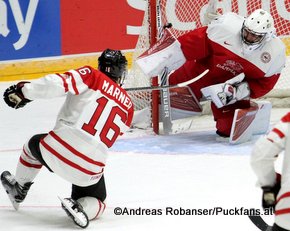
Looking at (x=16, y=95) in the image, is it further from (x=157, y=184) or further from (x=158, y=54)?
(x=158, y=54)

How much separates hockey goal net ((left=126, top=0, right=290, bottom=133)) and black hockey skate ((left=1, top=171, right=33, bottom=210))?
166 cm

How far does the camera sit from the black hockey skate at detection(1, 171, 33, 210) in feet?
11.5

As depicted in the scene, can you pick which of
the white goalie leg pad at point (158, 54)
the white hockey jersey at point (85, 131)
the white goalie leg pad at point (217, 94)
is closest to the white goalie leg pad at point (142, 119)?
the white goalie leg pad at point (158, 54)

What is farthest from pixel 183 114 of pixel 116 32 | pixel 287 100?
pixel 116 32

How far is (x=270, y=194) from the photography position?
234 cm

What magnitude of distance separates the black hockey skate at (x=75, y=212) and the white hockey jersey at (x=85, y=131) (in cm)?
10

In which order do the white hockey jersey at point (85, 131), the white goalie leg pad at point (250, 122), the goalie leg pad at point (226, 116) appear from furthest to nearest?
the goalie leg pad at point (226, 116) < the white goalie leg pad at point (250, 122) < the white hockey jersey at point (85, 131)

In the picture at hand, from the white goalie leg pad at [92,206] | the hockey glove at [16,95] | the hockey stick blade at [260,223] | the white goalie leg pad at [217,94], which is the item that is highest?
the hockey glove at [16,95]

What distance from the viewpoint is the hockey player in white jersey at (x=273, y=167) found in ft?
7.59

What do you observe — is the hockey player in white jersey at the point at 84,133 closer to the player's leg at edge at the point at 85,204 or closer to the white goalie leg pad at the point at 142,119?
the player's leg at edge at the point at 85,204

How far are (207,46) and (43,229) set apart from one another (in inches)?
77.5

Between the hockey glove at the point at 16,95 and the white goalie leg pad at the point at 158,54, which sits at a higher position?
the hockey glove at the point at 16,95

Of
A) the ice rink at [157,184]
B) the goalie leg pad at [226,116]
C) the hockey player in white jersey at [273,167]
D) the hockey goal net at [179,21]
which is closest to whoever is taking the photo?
the hockey player in white jersey at [273,167]

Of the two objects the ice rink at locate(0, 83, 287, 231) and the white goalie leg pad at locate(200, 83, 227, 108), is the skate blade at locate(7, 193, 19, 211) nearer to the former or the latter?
the ice rink at locate(0, 83, 287, 231)
